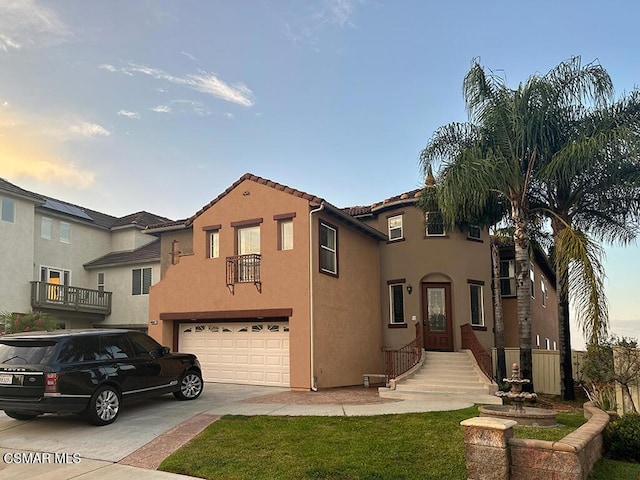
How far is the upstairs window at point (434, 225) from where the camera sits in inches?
769

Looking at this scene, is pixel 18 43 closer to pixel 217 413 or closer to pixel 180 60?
pixel 180 60

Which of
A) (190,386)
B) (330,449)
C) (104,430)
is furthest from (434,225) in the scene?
(104,430)

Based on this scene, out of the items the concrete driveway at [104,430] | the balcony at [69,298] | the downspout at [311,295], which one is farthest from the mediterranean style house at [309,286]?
the balcony at [69,298]

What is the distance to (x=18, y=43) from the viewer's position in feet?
46.7

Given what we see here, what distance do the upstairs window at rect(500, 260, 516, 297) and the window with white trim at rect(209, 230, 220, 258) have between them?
11.1m

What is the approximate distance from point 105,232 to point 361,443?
80.8 ft

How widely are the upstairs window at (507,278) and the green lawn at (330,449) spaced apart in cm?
1105

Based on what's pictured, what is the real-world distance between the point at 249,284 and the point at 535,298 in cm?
1448

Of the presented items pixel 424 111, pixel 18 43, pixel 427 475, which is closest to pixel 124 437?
pixel 427 475

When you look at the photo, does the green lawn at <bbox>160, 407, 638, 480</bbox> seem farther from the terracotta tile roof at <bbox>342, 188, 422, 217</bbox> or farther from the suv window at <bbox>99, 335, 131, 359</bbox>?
the terracotta tile roof at <bbox>342, 188, 422, 217</bbox>

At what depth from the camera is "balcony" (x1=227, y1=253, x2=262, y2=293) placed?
17.1m

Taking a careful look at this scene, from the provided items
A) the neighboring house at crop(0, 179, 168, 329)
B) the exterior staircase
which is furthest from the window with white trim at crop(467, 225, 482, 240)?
the neighboring house at crop(0, 179, 168, 329)

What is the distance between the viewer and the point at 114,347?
1109 cm

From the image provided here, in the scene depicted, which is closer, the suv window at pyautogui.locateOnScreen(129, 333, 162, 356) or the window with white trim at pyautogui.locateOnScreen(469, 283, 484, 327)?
the suv window at pyautogui.locateOnScreen(129, 333, 162, 356)
